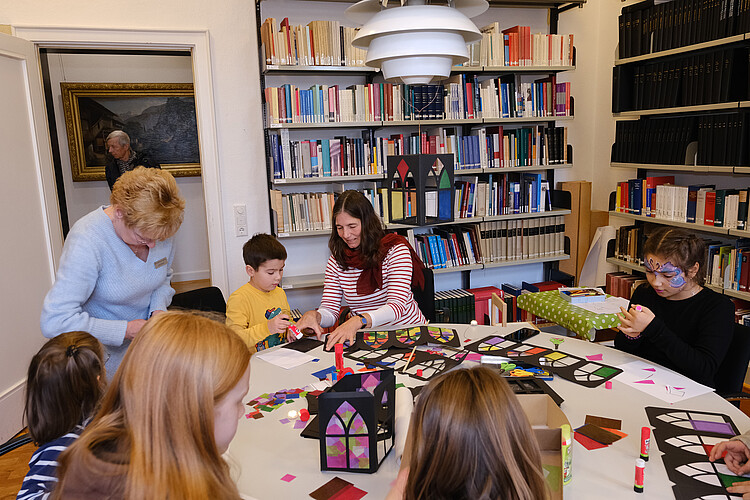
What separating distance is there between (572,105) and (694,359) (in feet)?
8.75

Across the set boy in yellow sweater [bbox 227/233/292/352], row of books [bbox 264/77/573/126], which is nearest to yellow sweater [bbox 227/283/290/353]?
boy in yellow sweater [bbox 227/233/292/352]

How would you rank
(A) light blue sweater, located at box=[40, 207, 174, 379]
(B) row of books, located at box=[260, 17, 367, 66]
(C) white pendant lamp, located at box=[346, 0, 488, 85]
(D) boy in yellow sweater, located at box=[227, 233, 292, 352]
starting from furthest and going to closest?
1. (B) row of books, located at box=[260, 17, 367, 66]
2. (D) boy in yellow sweater, located at box=[227, 233, 292, 352]
3. (A) light blue sweater, located at box=[40, 207, 174, 379]
4. (C) white pendant lamp, located at box=[346, 0, 488, 85]

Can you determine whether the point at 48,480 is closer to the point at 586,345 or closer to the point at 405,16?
the point at 405,16

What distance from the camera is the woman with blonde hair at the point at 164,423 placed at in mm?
885

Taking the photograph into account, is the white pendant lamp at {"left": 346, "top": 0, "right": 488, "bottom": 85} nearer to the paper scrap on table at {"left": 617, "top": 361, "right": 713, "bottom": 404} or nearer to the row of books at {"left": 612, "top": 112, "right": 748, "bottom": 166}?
the paper scrap on table at {"left": 617, "top": 361, "right": 713, "bottom": 404}

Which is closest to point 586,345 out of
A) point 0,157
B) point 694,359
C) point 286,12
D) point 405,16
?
point 694,359

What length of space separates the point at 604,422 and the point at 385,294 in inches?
49.8

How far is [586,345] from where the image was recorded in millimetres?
2186

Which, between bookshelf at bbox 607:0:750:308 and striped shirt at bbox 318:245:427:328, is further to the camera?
bookshelf at bbox 607:0:750:308

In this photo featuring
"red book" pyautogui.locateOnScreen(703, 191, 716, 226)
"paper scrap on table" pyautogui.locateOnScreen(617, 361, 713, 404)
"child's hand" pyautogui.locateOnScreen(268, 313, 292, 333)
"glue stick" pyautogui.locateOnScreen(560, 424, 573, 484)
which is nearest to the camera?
"glue stick" pyautogui.locateOnScreen(560, 424, 573, 484)

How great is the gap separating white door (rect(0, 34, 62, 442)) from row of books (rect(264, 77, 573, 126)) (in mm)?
1409

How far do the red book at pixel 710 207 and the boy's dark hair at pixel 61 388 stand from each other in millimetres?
3379

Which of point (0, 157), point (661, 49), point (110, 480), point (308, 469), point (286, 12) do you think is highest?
point (286, 12)

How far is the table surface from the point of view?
1290 mm
